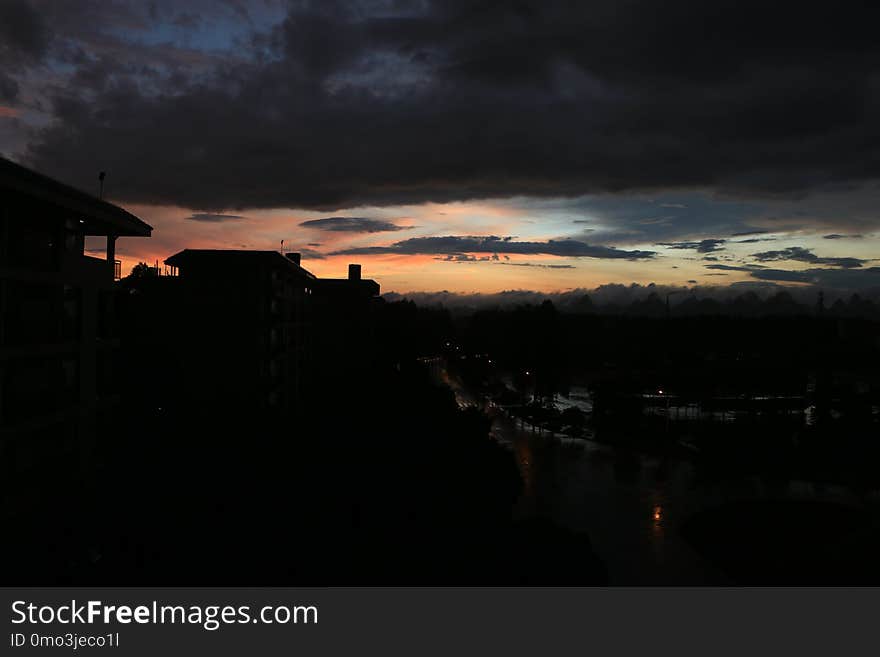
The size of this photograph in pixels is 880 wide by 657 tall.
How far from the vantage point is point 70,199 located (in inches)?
455

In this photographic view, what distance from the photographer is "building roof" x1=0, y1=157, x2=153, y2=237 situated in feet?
32.3

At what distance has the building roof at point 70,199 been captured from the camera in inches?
387

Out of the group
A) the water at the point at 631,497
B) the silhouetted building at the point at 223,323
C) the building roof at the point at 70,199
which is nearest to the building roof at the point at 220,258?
the silhouetted building at the point at 223,323

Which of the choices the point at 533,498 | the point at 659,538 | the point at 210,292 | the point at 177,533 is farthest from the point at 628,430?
the point at 177,533

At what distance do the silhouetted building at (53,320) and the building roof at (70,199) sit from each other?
0.07 ft

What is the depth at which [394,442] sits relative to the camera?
16.9 metres

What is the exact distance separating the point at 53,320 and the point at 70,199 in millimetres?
2687

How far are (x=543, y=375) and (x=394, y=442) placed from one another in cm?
4328

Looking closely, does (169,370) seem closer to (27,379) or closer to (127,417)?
(127,417)

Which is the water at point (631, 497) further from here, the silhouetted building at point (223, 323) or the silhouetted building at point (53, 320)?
the silhouetted building at point (53, 320)

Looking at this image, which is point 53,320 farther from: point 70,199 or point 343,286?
point 343,286

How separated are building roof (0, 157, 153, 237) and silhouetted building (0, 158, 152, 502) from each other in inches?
0.9

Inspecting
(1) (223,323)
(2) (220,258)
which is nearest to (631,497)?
(1) (223,323)

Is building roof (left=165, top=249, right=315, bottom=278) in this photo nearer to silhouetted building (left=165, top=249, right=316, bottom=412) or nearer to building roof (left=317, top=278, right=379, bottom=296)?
silhouetted building (left=165, top=249, right=316, bottom=412)
